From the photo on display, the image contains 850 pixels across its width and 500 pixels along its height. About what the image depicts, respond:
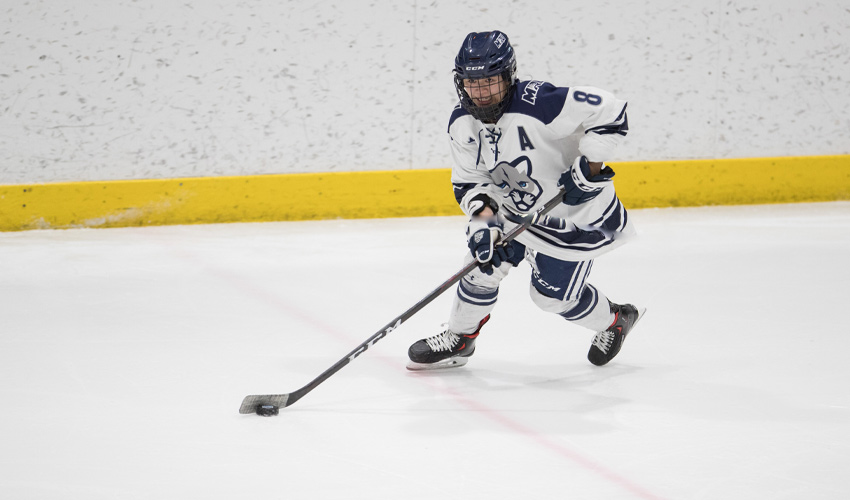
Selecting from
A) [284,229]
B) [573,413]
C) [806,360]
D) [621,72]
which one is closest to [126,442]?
[573,413]

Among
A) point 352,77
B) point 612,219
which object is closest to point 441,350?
point 612,219

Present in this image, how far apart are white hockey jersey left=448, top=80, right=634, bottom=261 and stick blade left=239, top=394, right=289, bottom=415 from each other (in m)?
0.63

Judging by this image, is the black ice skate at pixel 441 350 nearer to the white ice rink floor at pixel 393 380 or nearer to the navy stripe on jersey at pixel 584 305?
the white ice rink floor at pixel 393 380

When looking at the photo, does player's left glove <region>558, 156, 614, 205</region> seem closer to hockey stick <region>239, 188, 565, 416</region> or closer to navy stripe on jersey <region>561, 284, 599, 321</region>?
hockey stick <region>239, 188, 565, 416</region>

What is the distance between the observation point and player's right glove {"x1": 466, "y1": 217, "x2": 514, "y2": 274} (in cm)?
217

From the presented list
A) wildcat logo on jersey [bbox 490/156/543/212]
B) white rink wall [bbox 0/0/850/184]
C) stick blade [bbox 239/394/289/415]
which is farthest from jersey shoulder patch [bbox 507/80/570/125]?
white rink wall [bbox 0/0/850/184]

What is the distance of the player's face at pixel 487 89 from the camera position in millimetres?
2094

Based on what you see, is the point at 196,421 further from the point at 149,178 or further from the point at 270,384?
the point at 149,178

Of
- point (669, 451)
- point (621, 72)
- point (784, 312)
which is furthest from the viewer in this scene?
point (621, 72)

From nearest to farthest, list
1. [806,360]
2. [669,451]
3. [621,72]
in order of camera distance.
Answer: [669,451], [806,360], [621,72]

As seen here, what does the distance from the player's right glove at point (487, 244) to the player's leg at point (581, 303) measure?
0.14 metres

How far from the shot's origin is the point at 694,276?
11.5ft

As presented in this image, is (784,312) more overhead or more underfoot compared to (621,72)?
more underfoot

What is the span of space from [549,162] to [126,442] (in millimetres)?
1167
